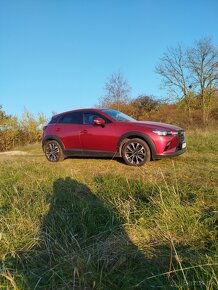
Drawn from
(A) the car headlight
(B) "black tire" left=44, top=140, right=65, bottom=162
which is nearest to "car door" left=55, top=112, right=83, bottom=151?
(B) "black tire" left=44, top=140, right=65, bottom=162

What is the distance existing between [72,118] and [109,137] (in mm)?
1712

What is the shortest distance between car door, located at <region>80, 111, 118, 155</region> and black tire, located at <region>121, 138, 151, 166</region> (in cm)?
41

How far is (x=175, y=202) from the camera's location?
14.0ft

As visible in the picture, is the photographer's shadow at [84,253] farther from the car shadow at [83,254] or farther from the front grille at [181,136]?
the front grille at [181,136]

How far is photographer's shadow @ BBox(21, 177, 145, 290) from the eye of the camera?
290 centimetres

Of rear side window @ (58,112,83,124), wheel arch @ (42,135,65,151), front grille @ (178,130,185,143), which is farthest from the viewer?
wheel arch @ (42,135,65,151)

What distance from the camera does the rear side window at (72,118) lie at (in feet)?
30.6

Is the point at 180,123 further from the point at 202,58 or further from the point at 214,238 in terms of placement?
the point at 214,238

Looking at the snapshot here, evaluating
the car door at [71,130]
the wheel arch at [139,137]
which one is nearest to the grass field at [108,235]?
the wheel arch at [139,137]

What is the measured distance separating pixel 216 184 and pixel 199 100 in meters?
27.1

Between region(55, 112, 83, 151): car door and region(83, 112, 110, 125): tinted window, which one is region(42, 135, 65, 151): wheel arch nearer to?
region(55, 112, 83, 151): car door

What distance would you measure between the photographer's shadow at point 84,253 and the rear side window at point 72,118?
4634mm

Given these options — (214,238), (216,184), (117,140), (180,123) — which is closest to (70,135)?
(117,140)

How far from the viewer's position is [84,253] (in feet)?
11.2
